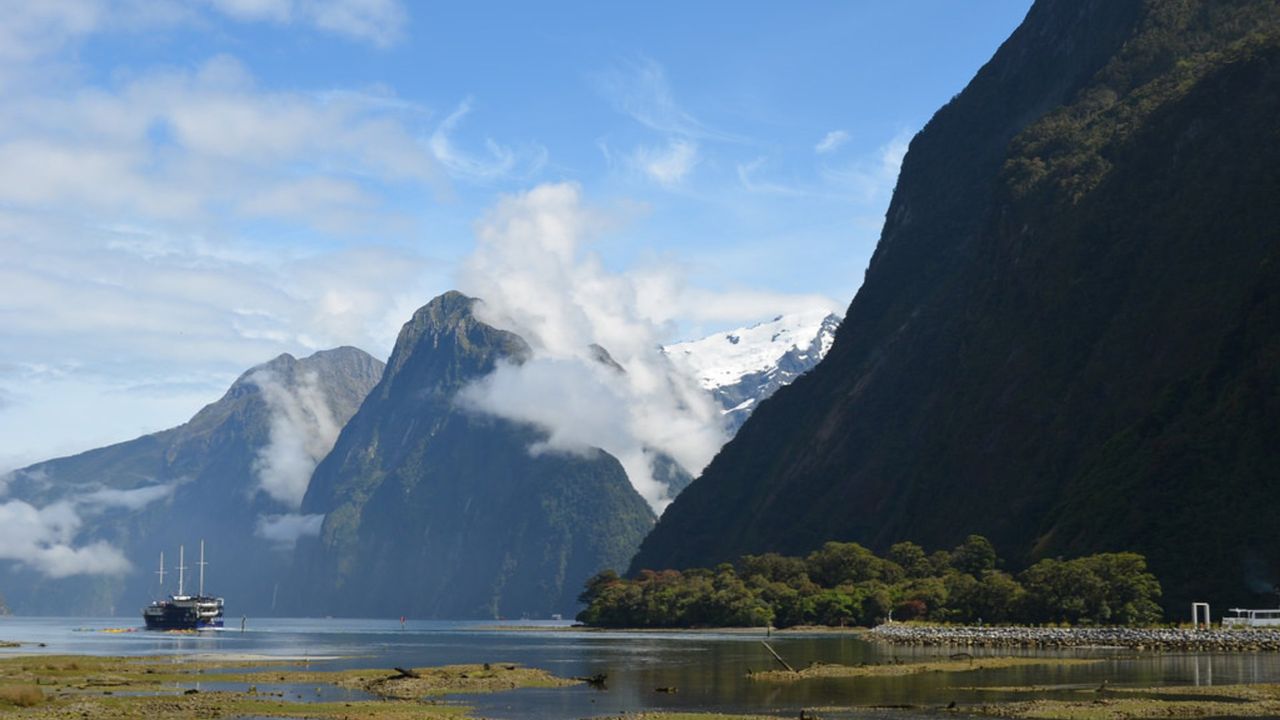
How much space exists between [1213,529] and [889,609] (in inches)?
1933

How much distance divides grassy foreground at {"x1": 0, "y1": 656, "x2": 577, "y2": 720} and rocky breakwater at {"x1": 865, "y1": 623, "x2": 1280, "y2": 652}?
48393mm

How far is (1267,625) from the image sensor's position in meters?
124

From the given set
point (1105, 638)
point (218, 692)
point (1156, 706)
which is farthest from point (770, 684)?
point (1105, 638)

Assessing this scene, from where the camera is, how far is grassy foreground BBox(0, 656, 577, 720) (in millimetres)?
72938

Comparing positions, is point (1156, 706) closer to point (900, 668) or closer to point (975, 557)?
point (900, 668)

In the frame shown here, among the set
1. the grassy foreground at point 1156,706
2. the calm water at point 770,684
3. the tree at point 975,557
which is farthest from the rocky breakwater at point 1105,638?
the tree at point 975,557

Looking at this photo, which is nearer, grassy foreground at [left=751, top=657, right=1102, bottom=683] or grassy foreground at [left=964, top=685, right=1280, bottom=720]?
grassy foreground at [left=964, top=685, right=1280, bottom=720]

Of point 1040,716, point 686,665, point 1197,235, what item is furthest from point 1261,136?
point 1040,716

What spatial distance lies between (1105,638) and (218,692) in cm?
7629

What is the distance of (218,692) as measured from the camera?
275ft

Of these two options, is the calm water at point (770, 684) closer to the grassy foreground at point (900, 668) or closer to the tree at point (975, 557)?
the grassy foreground at point (900, 668)

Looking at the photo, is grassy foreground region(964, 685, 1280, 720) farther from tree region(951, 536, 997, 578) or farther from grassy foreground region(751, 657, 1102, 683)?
tree region(951, 536, 997, 578)

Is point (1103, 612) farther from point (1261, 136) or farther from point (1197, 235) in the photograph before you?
point (1261, 136)

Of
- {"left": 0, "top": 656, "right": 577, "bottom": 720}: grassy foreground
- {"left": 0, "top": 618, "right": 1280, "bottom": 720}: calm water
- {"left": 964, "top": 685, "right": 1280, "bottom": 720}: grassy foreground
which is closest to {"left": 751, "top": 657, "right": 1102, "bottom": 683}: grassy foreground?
{"left": 0, "top": 618, "right": 1280, "bottom": 720}: calm water
